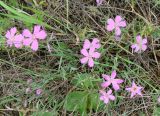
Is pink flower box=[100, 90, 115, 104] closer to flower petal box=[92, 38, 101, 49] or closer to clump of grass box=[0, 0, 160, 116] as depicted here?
clump of grass box=[0, 0, 160, 116]

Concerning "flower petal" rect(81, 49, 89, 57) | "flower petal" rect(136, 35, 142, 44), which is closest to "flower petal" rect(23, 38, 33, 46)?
"flower petal" rect(81, 49, 89, 57)

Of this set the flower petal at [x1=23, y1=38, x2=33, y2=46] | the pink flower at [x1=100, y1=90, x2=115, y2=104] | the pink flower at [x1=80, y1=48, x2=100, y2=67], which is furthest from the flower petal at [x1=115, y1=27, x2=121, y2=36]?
the flower petal at [x1=23, y1=38, x2=33, y2=46]

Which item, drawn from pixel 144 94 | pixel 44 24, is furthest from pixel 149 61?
pixel 44 24

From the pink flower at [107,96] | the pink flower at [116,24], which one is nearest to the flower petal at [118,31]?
the pink flower at [116,24]

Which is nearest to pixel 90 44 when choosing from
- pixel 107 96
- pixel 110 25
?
pixel 110 25

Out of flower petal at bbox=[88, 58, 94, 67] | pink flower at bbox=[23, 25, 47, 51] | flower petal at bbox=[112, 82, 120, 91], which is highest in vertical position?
pink flower at bbox=[23, 25, 47, 51]

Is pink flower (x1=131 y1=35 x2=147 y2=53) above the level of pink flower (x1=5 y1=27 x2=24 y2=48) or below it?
below

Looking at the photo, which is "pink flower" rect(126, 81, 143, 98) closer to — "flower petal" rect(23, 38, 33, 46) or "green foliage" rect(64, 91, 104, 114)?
"green foliage" rect(64, 91, 104, 114)
